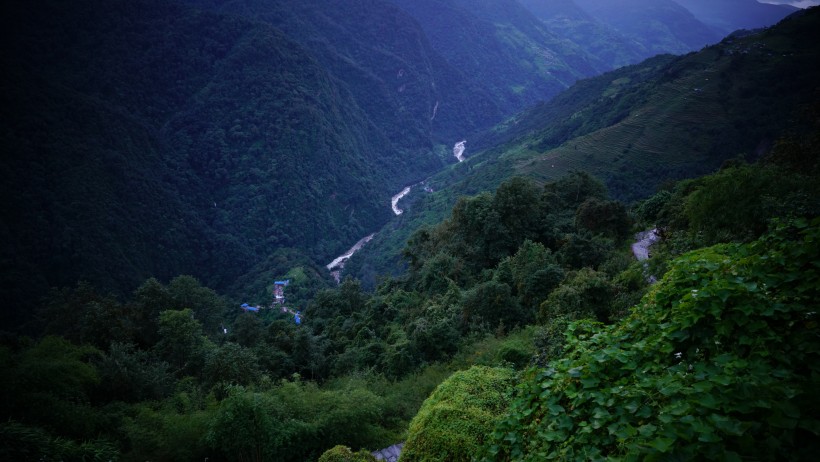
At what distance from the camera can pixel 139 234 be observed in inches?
3295

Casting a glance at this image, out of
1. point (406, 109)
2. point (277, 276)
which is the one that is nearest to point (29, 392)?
point (277, 276)

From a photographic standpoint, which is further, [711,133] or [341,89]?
[341,89]

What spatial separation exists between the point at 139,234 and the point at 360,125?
101070 mm

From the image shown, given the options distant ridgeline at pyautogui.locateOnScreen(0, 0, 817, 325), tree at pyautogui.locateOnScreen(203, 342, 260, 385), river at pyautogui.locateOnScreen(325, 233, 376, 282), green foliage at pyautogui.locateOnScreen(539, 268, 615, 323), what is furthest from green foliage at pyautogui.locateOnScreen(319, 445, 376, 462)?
river at pyautogui.locateOnScreen(325, 233, 376, 282)

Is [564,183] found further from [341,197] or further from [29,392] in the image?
[341,197]

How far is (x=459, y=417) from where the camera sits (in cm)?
667

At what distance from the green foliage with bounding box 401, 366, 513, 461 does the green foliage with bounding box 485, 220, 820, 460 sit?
160 centimetres

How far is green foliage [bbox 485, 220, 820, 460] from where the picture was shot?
104 inches

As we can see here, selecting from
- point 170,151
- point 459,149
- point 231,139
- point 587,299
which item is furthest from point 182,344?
point 459,149

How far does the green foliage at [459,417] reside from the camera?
248 inches

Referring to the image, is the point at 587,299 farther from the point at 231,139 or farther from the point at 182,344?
the point at 231,139

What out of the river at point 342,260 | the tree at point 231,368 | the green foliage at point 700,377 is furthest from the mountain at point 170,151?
the green foliage at point 700,377

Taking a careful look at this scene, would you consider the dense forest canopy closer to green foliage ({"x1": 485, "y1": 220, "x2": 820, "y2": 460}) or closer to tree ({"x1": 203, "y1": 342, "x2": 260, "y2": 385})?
green foliage ({"x1": 485, "y1": 220, "x2": 820, "y2": 460})

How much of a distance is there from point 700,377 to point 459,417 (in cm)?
432
